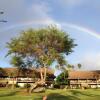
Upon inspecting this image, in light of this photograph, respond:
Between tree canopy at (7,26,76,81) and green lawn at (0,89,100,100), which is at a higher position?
tree canopy at (7,26,76,81)

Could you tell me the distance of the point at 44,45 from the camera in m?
74.9

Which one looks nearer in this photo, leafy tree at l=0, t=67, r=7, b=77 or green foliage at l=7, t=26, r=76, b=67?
Result: green foliage at l=7, t=26, r=76, b=67

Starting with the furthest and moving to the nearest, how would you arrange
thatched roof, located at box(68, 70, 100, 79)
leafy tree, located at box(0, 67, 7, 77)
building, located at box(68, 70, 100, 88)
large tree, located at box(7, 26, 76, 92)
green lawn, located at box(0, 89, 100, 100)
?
1. thatched roof, located at box(68, 70, 100, 79)
2. building, located at box(68, 70, 100, 88)
3. leafy tree, located at box(0, 67, 7, 77)
4. large tree, located at box(7, 26, 76, 92)
5. green lawn, located at box(0, 89, 100, 100)

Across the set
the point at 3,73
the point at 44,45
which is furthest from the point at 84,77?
the point at 44,45

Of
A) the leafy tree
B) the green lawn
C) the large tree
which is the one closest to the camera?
Answer: the green lawn

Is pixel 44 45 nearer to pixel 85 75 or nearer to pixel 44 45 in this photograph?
pixel 44 45

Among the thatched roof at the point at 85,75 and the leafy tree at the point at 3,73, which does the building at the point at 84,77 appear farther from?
the leafy tree at the point at 3,73

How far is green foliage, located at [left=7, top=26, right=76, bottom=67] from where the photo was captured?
244ft

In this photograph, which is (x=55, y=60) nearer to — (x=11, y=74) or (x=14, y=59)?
(x=14, y=59)

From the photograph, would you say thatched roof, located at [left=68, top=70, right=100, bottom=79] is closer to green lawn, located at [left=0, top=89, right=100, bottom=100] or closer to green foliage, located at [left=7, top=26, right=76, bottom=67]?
green foliage, located at [left=7, top=26, right=76, bottom=67]

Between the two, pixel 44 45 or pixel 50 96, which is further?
pixel 44 45

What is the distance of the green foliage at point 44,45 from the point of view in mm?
74312

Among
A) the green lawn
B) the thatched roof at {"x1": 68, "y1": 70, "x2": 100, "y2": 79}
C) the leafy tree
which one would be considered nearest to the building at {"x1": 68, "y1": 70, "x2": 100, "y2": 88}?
the thatched roof at {"x1": 68, "y1": 70, "x2": 100, "y2": 79}

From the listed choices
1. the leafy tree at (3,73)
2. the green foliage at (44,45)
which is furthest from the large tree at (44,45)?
the leafy tree at (3,73)
